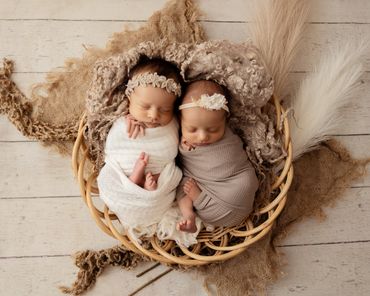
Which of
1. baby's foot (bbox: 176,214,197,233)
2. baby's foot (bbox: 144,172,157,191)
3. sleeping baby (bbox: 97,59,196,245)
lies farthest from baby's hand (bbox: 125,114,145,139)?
baby's foot (bbox: 176,214,197,233)

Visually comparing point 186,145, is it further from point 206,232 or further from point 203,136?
point 206,232

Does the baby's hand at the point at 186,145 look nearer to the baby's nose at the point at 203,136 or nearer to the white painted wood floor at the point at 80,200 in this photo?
the baby's nose at the point at 203,136

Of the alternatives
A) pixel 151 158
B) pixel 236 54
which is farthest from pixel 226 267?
pixel 236 54

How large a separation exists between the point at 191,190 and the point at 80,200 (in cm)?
37

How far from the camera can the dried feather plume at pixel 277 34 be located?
1299 millimetres

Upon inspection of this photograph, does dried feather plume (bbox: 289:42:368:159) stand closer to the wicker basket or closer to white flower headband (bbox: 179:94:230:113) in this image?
the wicker basket

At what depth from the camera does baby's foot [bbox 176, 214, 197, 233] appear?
1129 millimetres

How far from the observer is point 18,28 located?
1.39m

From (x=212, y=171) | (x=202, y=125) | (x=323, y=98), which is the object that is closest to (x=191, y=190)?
(x=212, y=171)

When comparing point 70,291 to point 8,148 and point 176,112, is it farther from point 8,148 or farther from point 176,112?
point 176,112

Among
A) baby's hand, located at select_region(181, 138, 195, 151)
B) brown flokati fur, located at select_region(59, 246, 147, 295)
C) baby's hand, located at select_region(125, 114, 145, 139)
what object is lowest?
brown flokati fur, located at select_region(59, 246, 147, 295)

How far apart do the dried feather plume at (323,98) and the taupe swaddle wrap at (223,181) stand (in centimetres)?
23

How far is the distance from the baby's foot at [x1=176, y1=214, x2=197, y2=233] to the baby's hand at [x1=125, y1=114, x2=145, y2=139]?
250mm

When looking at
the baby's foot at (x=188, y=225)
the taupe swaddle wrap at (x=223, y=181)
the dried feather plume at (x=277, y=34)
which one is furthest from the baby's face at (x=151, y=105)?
the dried feather plume at (x=277, y=34)
